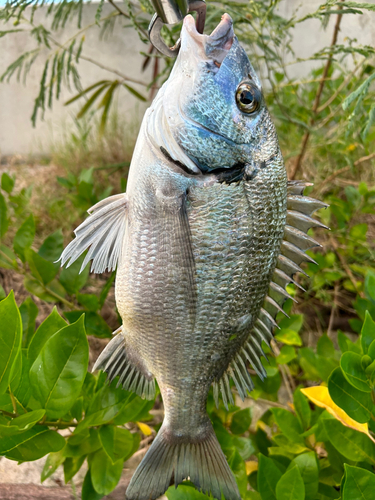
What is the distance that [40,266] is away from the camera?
90cm

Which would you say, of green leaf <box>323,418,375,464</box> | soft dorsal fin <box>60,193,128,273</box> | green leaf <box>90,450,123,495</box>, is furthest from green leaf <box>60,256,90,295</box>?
green leaf <box>323,418,375,464</box>

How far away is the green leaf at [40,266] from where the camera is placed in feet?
2.92

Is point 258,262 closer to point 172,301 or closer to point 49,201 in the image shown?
point 172,301

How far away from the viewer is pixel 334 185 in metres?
2.21

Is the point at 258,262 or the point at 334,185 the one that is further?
the point at 334,185

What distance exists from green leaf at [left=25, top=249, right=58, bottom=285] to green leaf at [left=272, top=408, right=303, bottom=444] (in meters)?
0.63

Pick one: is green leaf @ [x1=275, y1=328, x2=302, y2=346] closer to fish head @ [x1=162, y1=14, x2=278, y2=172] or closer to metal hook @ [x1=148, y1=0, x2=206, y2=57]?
fish head @ [x1=162, y1=14, x2=278, y2=172]

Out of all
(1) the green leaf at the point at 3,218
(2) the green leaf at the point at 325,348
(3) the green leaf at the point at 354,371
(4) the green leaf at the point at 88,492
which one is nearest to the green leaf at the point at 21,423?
(4) the green leaf at the point at 88,492

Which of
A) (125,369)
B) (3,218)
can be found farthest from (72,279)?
(125,369)

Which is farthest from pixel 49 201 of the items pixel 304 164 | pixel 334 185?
pixel 334 185

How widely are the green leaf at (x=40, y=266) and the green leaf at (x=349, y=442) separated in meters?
0.69

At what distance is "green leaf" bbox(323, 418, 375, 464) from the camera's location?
27.8 inches

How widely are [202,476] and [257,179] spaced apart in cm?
53

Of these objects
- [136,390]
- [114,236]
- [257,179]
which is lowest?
[136,390]
